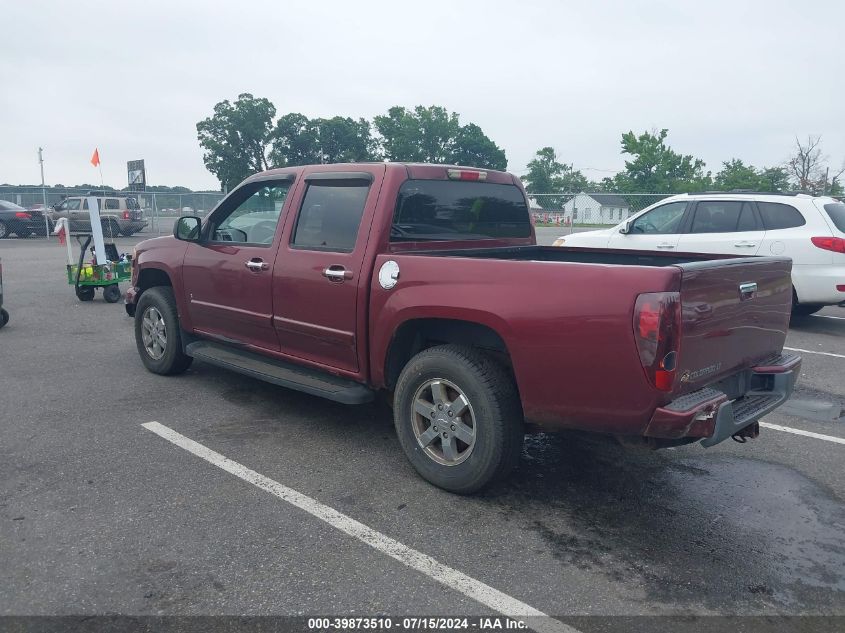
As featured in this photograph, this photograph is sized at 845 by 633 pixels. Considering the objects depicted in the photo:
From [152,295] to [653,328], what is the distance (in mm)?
4682

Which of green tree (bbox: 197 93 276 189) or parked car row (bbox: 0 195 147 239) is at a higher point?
green tree (bbox: 197 93 276 189)

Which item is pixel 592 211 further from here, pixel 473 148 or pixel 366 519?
pixel 473 148

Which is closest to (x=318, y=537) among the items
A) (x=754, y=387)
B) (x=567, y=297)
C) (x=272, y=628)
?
(x=272, y=628)

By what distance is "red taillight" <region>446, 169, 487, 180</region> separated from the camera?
15.2 feet

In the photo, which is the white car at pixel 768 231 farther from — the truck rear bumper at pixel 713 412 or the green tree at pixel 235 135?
the green tree at pixel 235 135

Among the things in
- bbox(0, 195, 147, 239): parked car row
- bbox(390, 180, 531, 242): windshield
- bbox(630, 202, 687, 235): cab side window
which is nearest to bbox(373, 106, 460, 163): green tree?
bbox(0, 195, 147, 239): parked car row

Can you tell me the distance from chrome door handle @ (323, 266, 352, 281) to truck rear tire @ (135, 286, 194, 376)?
85.4 inches

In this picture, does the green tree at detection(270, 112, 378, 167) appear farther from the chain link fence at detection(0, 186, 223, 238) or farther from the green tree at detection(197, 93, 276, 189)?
the chain link fence at detection(0, 186, 223, 238)

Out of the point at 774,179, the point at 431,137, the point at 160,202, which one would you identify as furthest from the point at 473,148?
the point at 160,202

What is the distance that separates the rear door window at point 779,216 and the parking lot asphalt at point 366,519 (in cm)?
379

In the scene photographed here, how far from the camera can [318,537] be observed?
331cm

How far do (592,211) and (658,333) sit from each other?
2146cm

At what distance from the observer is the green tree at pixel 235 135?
5425cm

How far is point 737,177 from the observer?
1833 inches
